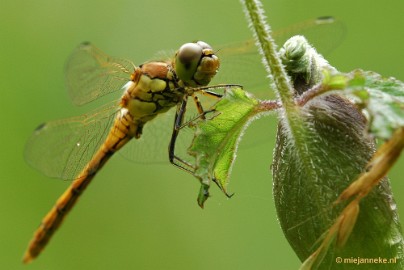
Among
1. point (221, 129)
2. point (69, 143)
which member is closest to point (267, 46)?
point (221, 129)

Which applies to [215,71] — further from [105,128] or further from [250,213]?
[250,213]

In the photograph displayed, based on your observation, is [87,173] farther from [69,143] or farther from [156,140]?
[156,140]

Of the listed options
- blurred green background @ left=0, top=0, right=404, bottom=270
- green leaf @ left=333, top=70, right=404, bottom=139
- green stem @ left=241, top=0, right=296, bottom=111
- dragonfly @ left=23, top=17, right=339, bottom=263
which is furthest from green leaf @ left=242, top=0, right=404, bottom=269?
blurred green background @ left=0, top=0, right=404, bottom=270

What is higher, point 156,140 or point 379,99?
point 379,99

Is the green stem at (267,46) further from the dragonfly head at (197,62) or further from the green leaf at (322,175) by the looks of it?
the dragonfly head at (197,62)

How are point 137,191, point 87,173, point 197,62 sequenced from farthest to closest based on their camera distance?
point 137,191, point 87,173, point 197,62

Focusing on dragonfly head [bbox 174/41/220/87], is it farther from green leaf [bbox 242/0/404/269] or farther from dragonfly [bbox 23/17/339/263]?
green leaf [bbox 242/0/404/269]

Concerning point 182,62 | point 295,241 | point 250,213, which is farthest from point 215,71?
point 250,213
